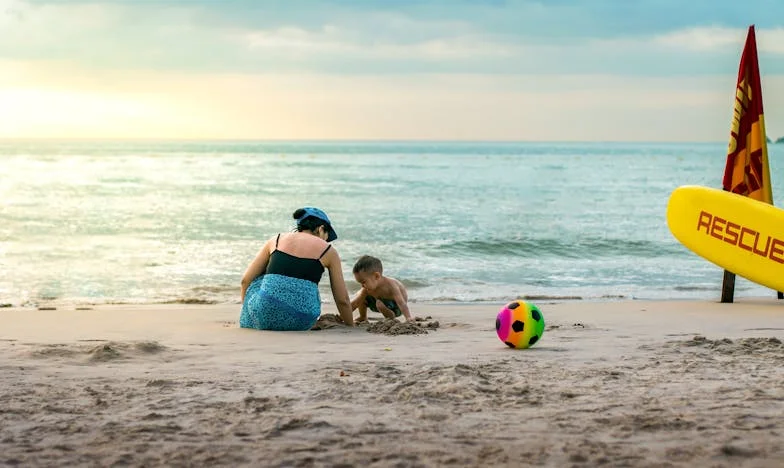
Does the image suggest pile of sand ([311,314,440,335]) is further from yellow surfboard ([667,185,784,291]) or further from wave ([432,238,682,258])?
wave ([432,238,682,258])

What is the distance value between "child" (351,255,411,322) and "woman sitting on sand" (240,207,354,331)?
12.8 inches

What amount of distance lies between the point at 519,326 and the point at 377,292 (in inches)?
75.5

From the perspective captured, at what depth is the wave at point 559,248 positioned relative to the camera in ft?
54.5

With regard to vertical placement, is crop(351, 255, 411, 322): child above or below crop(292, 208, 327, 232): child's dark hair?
below

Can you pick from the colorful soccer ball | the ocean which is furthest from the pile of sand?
the ocean

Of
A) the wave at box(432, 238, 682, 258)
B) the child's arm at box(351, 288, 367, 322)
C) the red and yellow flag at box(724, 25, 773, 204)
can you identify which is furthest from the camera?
the wave at box(432, 238, 682, 258)

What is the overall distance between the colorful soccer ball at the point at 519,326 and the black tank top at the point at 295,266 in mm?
1610

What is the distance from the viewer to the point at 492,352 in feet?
21.2

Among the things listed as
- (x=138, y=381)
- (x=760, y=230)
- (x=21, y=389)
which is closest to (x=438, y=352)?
(x=138, y=381)

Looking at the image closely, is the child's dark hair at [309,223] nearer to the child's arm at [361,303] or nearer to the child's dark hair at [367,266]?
the child's dark hair at [367,266]

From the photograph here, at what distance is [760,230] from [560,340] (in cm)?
340

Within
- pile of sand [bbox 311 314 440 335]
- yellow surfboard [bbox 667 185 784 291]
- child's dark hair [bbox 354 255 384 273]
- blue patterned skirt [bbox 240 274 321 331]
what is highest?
yellow surfboard [bbox 667 185 784 291]

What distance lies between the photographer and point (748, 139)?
10.0m

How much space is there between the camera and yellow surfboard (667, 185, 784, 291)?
9.37 meters
